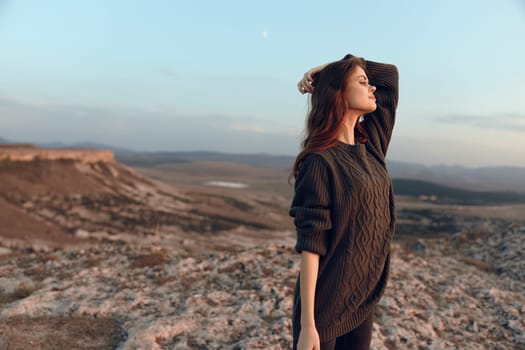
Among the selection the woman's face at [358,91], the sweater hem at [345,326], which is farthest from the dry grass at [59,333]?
the woman's face at [358,91]

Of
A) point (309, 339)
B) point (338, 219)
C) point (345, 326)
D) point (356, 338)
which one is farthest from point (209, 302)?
point (338, 219)

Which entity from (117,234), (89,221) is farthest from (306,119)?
(89,221)

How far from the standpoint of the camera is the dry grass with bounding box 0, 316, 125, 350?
432cm

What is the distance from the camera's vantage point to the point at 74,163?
100 ft

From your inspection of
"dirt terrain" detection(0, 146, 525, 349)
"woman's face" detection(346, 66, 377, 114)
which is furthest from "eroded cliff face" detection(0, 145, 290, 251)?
"woman's face" detection(346, 66, 377, 114)

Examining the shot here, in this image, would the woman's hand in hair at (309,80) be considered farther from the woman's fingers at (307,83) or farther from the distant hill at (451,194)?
the distant hill at (451,194)

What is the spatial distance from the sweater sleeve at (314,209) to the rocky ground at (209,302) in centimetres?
280

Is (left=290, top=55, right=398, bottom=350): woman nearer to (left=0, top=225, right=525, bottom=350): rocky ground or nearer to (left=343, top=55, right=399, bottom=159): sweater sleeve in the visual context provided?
(left=343, top=55, right=399, bottom=159): sweater sleeve

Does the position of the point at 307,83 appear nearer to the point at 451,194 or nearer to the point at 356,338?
the point at 356,338

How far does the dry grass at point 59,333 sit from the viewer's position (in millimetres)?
4316

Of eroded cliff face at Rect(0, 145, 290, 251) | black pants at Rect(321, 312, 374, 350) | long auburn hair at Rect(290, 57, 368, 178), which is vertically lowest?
eroded cliff face at Rect(0, 145, 290, 251)

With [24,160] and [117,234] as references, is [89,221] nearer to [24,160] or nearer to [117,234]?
[117,234]

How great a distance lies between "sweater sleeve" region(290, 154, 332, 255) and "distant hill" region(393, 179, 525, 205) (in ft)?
235

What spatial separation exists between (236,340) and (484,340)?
12.4 feet
